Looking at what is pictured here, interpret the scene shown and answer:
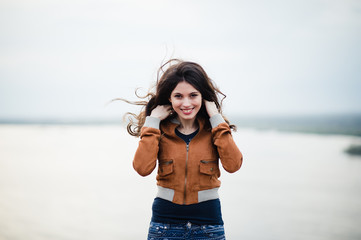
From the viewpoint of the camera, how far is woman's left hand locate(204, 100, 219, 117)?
2.44m

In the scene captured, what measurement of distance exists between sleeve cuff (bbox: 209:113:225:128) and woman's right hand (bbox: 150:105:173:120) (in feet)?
1.02

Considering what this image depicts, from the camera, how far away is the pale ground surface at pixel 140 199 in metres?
5.04

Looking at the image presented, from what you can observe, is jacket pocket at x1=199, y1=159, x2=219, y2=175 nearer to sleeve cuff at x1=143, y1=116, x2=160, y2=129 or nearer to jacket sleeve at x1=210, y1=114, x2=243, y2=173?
jacket sleeve at x1=210, y1=114, x2=243, y2=173

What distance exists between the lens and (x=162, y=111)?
2.50 meters

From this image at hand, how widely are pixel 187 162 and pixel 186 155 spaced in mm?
47

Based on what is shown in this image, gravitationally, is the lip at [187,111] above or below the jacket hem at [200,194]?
above

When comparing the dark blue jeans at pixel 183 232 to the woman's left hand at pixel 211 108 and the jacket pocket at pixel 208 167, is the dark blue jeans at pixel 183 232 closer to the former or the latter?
the jacket pocket at pixel 208 167

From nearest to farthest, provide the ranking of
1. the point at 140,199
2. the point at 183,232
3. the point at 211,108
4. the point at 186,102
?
the point at 183,232 < the point at 186,102 < the point at 211,108 < the point at 140,199

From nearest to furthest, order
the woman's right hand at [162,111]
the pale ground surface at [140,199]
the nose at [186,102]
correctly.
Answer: the nose at [186,102], the woman's right hand at [162,111], the pale ground surface at [140,199]

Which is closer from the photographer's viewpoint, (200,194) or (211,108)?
(200,194)

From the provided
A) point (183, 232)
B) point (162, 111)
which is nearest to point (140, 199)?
point (162, 111)

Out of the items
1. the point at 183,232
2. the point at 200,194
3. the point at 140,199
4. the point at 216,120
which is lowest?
the point at 183,232

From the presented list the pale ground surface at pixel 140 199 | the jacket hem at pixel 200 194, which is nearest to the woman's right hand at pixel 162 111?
the jacket hem at pixel 200 194

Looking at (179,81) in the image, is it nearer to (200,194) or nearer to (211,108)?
(211,108)
